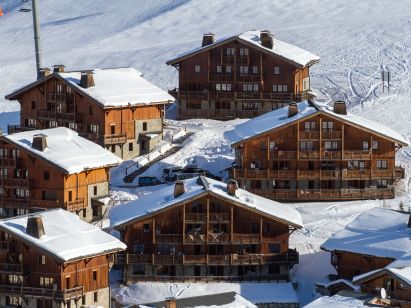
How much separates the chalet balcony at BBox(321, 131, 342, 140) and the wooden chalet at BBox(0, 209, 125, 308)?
20484 millimetres

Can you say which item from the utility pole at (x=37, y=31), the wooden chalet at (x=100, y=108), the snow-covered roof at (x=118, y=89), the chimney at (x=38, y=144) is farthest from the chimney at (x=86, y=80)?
the utility pole at (x=37, y=31)

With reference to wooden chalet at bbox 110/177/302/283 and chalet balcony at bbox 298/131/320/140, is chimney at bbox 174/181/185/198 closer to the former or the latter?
wooden chalet at bbox 110/177/302/283

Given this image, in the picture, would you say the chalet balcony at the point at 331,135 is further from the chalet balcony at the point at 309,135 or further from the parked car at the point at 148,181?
the parked car at the point at 148,181

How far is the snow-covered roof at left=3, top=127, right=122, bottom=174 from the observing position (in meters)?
95.0

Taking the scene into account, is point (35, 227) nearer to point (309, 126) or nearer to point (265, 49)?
point (309, 126)

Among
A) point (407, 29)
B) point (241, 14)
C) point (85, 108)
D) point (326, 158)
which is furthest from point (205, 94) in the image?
point (241, 14)

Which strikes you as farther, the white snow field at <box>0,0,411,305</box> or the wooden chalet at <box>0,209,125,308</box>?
the white snow field at <box>0,0,411,305</box>

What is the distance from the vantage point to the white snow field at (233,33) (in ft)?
324

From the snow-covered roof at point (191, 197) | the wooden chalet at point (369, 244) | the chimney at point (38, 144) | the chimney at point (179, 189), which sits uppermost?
the chimney at point (38, 144)

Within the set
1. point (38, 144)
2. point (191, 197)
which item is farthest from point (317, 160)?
point (38, 144)

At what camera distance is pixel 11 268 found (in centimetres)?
8275

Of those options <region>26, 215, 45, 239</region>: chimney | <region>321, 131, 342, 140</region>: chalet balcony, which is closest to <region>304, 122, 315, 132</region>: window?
<region>321, 131, 342, 140</region>: chalet balcony

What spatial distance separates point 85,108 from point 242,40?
46.3 ft

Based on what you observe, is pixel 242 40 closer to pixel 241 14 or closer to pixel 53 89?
pixel 53 89
